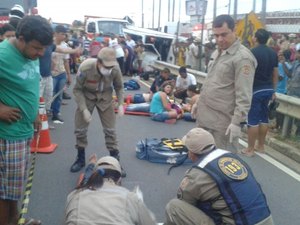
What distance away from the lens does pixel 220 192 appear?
2830mm

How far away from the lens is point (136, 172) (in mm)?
5375

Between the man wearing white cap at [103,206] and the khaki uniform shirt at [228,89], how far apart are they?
5.75 ft

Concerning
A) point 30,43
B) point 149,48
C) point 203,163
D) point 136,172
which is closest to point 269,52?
point 136,172

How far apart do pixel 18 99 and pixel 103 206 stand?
1.02 meters

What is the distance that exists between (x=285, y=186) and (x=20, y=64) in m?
3.75

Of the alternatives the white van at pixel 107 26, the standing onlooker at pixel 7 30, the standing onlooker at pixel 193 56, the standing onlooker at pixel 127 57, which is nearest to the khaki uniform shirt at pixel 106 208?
the standing onlooker at pixel 7 30

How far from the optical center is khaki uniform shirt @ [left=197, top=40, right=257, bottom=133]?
3.91m

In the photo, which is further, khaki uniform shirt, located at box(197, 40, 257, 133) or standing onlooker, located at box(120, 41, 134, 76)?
standing onlooker, located at box(120, 41, 134, 76)

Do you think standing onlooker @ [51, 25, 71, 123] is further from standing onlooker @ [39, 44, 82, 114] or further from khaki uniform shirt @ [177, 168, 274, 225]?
khaki uniform shirt @ [177, 168, 274, 225]

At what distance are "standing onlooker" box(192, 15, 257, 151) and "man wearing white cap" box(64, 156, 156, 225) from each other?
1.72 m

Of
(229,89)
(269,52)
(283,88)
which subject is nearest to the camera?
(229,89)

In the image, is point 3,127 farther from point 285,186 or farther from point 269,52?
point 269,52

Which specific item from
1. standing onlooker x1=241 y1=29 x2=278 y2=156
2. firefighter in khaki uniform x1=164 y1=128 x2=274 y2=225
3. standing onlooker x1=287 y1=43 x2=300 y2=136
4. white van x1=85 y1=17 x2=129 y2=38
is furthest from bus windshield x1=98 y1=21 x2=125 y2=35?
firefighter in khaki uniform x1=164 y1=128 x2=274 y2=225

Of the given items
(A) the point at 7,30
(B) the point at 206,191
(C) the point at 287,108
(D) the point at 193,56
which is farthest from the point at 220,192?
(D) the point at 193,56
